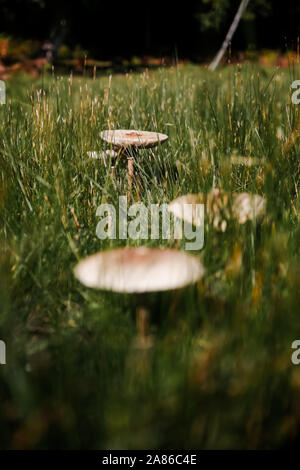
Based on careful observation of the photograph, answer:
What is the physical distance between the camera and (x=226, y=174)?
1.63 meters

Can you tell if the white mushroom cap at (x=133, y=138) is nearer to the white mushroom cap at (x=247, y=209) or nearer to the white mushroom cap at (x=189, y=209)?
the white mushroom cap at (x=189, y=209)

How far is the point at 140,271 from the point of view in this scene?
3.99 ft

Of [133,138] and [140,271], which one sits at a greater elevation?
[133,138]

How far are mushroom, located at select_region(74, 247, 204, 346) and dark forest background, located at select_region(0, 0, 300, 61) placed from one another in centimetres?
1402

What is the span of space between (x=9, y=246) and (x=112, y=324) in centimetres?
49

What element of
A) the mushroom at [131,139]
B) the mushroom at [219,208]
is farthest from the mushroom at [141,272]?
the mushroom at [131,139]

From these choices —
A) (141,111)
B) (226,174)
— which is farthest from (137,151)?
(226,174)

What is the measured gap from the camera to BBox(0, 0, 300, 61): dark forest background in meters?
14.7

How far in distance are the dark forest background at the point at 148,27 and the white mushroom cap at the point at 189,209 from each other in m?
13.5

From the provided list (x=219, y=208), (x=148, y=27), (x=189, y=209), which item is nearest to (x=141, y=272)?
(x=219, y=208)

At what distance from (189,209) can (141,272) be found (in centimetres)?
52

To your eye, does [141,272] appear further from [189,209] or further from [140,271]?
[189,209]

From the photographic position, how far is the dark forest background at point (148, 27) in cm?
1469

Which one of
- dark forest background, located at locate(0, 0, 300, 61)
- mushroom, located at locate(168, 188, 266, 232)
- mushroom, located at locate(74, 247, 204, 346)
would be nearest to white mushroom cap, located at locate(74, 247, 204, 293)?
mushroom, located at locate(74, 247, 204, 346)
